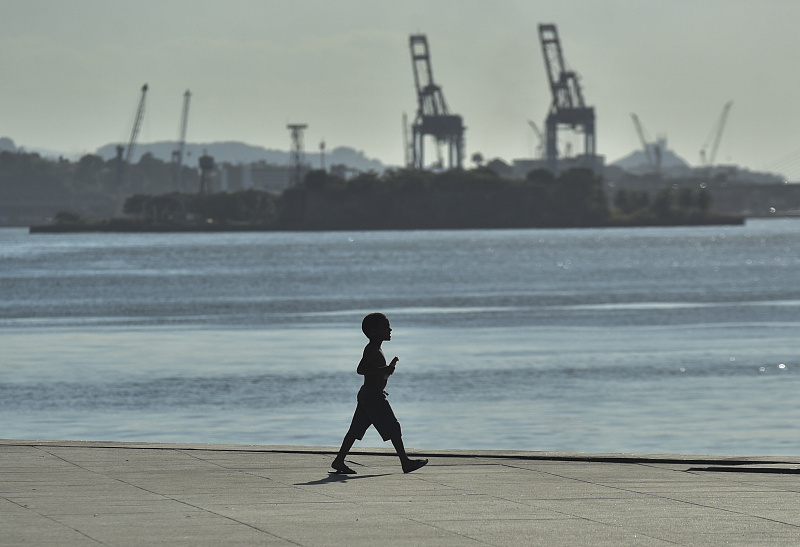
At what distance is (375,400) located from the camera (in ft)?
36.2

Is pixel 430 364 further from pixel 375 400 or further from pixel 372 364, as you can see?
pixel 372 364

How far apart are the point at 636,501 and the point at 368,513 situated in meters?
2.02

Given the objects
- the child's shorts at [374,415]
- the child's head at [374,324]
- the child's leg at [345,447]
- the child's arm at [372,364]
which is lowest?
the child's leg at [345,447]

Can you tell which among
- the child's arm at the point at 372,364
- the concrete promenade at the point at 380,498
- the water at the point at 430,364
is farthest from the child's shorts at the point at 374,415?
the water at the point at 430,364

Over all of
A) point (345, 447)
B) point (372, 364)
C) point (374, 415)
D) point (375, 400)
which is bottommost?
point (345, 447)

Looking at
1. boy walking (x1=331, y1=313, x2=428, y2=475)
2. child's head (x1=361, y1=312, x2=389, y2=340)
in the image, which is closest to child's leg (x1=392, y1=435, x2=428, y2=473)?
boy walking (x1=331, y1=313, x2=428, y2=475)

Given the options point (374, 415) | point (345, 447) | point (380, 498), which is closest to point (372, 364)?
point (374, 415)

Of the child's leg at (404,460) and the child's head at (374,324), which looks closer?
the child's head at (374,324)

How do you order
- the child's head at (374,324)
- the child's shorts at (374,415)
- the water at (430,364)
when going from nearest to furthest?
1. the child's head at (374,324)
2. the child's shorts at (374,415)
3. the water at (430,364)

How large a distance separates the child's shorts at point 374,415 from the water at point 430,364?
27.0 feet

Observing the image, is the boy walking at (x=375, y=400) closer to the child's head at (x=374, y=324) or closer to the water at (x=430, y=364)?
the child's head at (x=374, y=324)

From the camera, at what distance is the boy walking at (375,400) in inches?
428

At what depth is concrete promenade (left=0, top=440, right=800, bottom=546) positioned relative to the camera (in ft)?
27.2

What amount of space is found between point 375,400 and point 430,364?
21795mm
